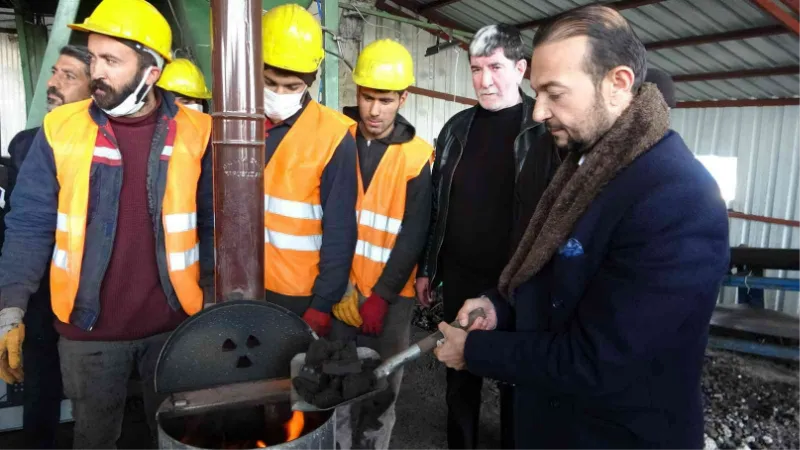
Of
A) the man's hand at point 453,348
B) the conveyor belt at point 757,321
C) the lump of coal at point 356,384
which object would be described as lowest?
the conveyor belt at point 757,321

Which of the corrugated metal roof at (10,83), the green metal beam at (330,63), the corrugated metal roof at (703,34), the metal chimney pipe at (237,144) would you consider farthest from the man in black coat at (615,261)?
the corrugated metal roof at (10,83)

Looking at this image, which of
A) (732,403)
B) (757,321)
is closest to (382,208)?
(732,403)

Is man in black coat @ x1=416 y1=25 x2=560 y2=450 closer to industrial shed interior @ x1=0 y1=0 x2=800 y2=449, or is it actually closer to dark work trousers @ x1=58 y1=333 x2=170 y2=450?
industrial shed interior @ x1=0 y1=0 x2=800 y2=449

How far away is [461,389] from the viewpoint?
2678mm

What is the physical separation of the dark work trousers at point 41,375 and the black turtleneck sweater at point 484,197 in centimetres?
193

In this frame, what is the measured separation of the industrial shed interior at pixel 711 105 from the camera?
3682 mm

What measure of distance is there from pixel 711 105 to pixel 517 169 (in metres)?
8.92

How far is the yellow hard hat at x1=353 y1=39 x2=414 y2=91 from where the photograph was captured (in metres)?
2.65

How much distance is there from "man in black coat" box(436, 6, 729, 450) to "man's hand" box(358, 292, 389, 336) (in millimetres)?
1050

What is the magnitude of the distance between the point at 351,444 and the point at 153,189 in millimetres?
1686

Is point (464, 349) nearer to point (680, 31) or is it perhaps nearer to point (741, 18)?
point (741, 18)

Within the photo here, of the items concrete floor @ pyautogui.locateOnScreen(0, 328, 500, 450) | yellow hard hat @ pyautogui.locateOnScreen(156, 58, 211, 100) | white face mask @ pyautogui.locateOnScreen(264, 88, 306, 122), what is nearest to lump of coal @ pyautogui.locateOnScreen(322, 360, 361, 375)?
white face mask @ pyautogui.locateOnScreen(264, 88, 306, 122)

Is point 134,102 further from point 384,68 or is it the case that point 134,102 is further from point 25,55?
point 25,55

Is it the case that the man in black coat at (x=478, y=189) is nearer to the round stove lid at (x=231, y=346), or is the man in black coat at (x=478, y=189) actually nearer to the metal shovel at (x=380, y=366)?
the metal shovel at (x=380, y=366)
